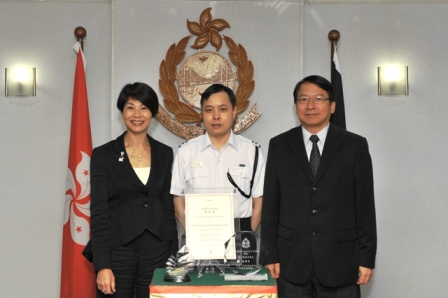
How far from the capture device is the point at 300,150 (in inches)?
112

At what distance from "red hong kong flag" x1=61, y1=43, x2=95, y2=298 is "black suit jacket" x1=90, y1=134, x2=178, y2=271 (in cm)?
100

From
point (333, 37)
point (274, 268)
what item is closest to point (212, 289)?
point (274, 268)

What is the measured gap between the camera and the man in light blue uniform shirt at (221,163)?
308 centimetres

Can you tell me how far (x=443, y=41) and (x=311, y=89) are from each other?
1944mm

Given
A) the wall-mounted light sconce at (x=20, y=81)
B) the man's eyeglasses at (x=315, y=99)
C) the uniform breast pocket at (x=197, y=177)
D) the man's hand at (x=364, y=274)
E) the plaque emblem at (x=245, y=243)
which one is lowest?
the man's hand at (x=364, y=274)

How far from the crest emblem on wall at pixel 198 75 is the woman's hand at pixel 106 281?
4.82ft

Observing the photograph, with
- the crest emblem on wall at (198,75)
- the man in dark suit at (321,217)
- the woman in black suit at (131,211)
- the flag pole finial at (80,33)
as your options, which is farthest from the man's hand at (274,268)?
the flag pole finial at (80,33)

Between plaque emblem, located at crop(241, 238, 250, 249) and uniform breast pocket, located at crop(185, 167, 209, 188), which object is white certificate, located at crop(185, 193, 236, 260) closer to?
plaque emblem, located at crop(241, 238, 250, 249)

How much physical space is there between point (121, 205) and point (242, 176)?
2.18ft

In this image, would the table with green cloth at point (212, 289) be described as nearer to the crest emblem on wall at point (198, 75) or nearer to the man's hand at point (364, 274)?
the man's hand at point (364, 274)

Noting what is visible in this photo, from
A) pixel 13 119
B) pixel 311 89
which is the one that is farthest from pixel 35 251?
pixel 311 89

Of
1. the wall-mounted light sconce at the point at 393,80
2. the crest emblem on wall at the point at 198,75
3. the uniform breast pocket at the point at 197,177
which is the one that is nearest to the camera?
the uniform breast pocket at the point at 197,177

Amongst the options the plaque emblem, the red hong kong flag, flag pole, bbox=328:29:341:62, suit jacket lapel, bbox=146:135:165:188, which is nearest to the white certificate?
the plaque emblem

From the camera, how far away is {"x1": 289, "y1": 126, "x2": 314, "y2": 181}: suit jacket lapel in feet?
9.14
